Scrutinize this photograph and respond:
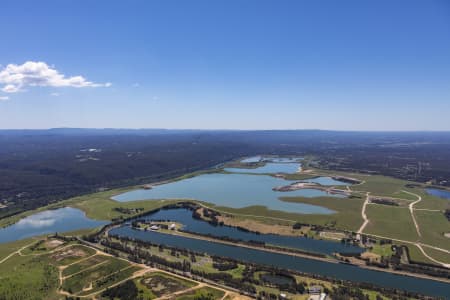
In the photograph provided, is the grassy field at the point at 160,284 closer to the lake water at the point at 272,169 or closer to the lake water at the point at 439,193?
the lake water at the point at 439,193

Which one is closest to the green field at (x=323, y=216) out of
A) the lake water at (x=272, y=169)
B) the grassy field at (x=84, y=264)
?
the grassy field at (x=84, y=264)

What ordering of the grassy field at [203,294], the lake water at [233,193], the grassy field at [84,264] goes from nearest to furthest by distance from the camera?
the grassy field at [203,294] < the grassy field at [84,264] < the lake water at [233,193]

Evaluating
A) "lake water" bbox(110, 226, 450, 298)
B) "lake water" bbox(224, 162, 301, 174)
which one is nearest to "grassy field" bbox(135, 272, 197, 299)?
"lake water" bbox(110, 226, 450, 298)

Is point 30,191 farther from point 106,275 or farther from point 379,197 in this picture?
point 379,197

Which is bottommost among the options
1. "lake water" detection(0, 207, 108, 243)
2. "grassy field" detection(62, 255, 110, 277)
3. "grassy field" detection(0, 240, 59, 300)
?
"lake water" detection(0, 207, 108, 243)

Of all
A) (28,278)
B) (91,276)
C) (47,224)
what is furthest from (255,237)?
(47,224)

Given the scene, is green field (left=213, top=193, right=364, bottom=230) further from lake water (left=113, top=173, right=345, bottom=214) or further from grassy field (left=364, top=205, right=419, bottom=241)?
lake water (left=113, top=173, right=345, bottom=214)

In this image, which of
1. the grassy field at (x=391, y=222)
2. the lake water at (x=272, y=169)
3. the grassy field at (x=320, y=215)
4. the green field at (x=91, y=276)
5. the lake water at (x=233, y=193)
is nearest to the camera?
the green field at (x=91, y=276)
